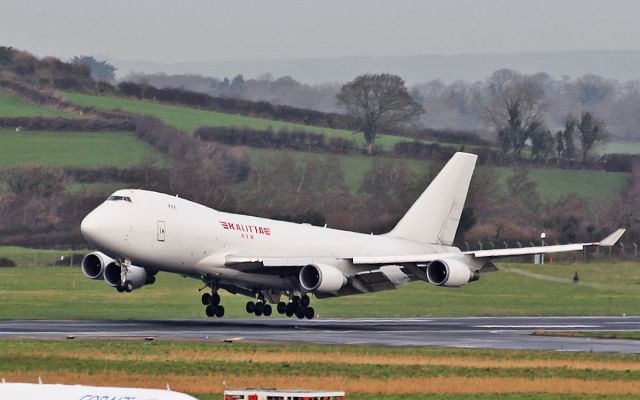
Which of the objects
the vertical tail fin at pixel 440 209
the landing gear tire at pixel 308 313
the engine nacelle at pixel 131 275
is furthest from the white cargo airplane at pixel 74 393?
the vertical tail fin at pixel 440 209

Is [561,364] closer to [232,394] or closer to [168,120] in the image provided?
[232,394]

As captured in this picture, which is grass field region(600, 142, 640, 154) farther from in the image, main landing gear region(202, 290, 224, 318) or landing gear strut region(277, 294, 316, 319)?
main landing gear region(202, 290, 224, 318)

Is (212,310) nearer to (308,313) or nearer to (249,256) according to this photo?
(249,256)

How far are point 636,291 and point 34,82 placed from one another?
50.3 m

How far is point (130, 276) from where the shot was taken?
60469 mm

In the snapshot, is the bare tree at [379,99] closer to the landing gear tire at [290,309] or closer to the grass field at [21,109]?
the grass field at [21,109]

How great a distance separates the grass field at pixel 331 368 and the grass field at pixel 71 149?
47.6 metres

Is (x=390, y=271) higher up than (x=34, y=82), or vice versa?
(x=34, y=82)

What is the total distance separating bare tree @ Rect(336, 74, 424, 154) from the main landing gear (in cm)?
5046

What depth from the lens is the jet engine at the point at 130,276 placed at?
5988 cm

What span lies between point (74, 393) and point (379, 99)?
8744cm

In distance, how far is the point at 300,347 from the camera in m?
48.3

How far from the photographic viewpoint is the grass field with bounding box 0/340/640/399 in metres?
38.5

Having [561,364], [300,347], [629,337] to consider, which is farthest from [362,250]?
[561,364]
